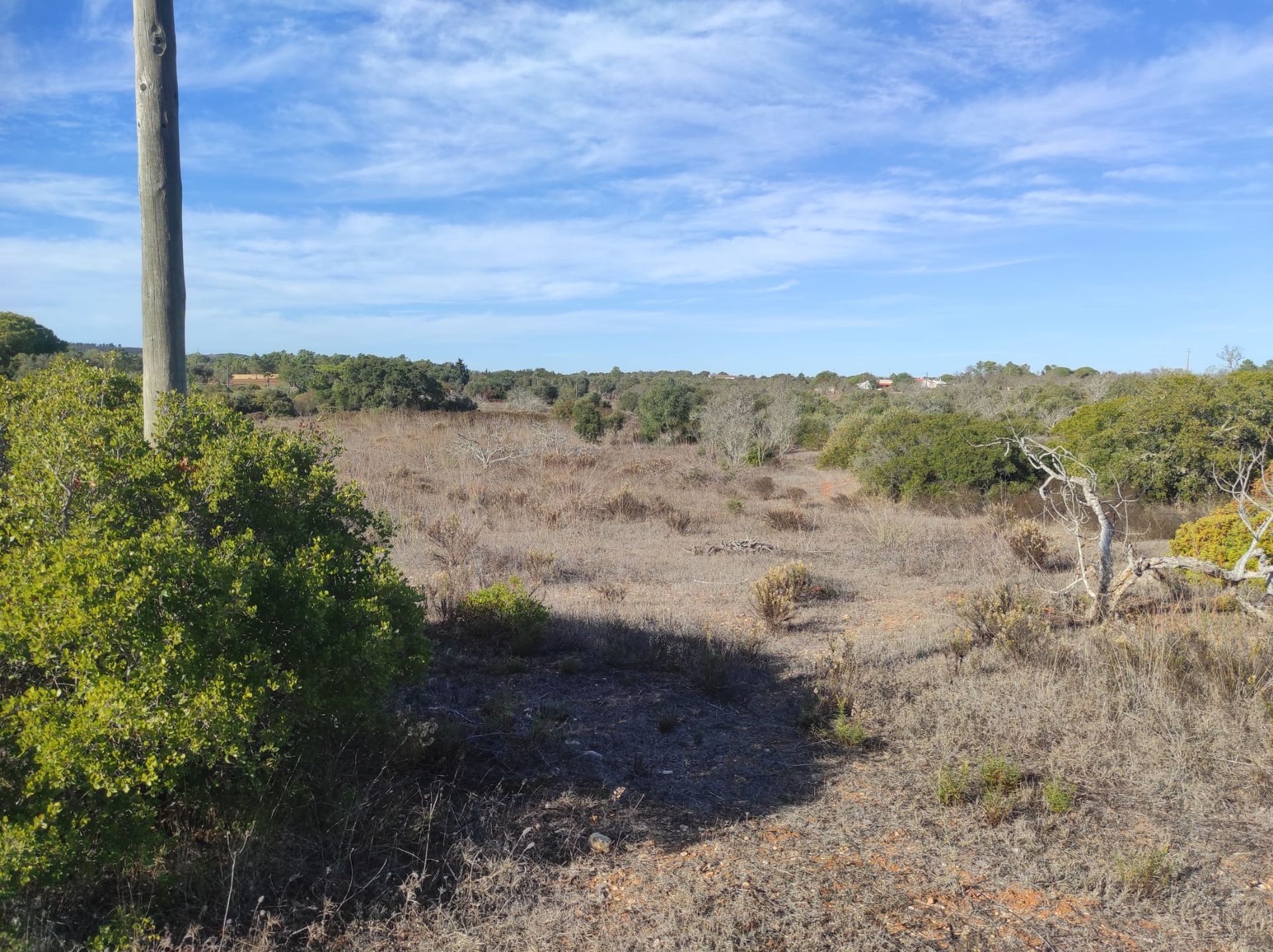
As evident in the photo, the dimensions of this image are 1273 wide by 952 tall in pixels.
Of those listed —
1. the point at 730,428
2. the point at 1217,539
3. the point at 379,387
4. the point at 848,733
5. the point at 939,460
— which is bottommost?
the point at 848,733

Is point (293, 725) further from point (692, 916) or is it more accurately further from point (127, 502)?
point (692, 916)

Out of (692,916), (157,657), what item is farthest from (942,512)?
(157,657)

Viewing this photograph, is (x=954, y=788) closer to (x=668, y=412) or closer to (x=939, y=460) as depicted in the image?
(x=939, y=460)

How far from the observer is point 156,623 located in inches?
104

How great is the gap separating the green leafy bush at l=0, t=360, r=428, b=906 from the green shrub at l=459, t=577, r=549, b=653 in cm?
Answer: 271

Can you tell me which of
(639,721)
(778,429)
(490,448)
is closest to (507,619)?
(639,721)

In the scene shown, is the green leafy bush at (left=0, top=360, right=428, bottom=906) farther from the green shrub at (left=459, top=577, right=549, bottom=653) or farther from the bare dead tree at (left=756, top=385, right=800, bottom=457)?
the bare dead tree at (left=756, top=385, right=800, bottom=457)

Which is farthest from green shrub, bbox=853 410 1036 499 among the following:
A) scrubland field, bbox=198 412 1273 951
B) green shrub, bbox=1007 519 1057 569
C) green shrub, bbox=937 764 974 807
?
green shrub, bbox=937 764 974 807

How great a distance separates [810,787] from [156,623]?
10.2ft

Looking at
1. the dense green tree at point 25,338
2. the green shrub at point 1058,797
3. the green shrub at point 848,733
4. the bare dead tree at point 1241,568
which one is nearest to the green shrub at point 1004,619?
the bare dead tree at point 1241,568

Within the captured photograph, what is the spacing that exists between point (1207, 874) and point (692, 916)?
2.15 metres

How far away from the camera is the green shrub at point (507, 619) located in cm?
627

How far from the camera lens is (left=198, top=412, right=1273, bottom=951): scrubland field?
295 centimetres

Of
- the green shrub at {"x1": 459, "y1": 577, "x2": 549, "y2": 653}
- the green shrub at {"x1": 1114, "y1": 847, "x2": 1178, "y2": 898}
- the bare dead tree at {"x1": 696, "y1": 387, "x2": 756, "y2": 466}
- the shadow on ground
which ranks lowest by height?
the shadow on ground
